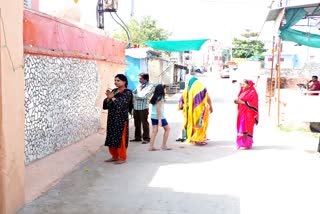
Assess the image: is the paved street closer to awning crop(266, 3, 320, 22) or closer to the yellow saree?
the yellow saree

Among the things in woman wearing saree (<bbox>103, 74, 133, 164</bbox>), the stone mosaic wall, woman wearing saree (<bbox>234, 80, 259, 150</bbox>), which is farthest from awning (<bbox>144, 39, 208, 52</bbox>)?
woman wearing saree (<bbox>103, 74, 133, 164</bbox>)

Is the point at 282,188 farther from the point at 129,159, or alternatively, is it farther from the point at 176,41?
the point at 176,41

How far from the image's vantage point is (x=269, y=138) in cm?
930

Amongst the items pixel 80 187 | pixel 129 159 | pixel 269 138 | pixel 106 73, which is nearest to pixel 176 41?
pixel 106 73

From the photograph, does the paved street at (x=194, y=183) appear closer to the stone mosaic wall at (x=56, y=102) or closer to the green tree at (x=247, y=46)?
the stone mosaic wall at (x=56, y=102)

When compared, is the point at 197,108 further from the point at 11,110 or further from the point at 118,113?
the point at 11,110

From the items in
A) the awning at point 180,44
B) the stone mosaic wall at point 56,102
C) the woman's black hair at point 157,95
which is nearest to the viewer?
the stone mosaic wall at point 56,102

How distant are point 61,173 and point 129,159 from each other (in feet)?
4.68

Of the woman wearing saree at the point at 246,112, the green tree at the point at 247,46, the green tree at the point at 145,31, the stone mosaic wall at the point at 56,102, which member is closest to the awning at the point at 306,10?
the woman wearing saree at the point at 246,112

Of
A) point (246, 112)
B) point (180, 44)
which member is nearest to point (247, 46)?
point (180, 44)

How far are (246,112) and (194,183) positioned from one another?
119 inches

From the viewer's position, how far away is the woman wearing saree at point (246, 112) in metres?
7.93

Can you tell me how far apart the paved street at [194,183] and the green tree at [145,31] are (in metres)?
27.4

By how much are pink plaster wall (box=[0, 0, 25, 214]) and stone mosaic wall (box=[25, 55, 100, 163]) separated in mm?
1624
